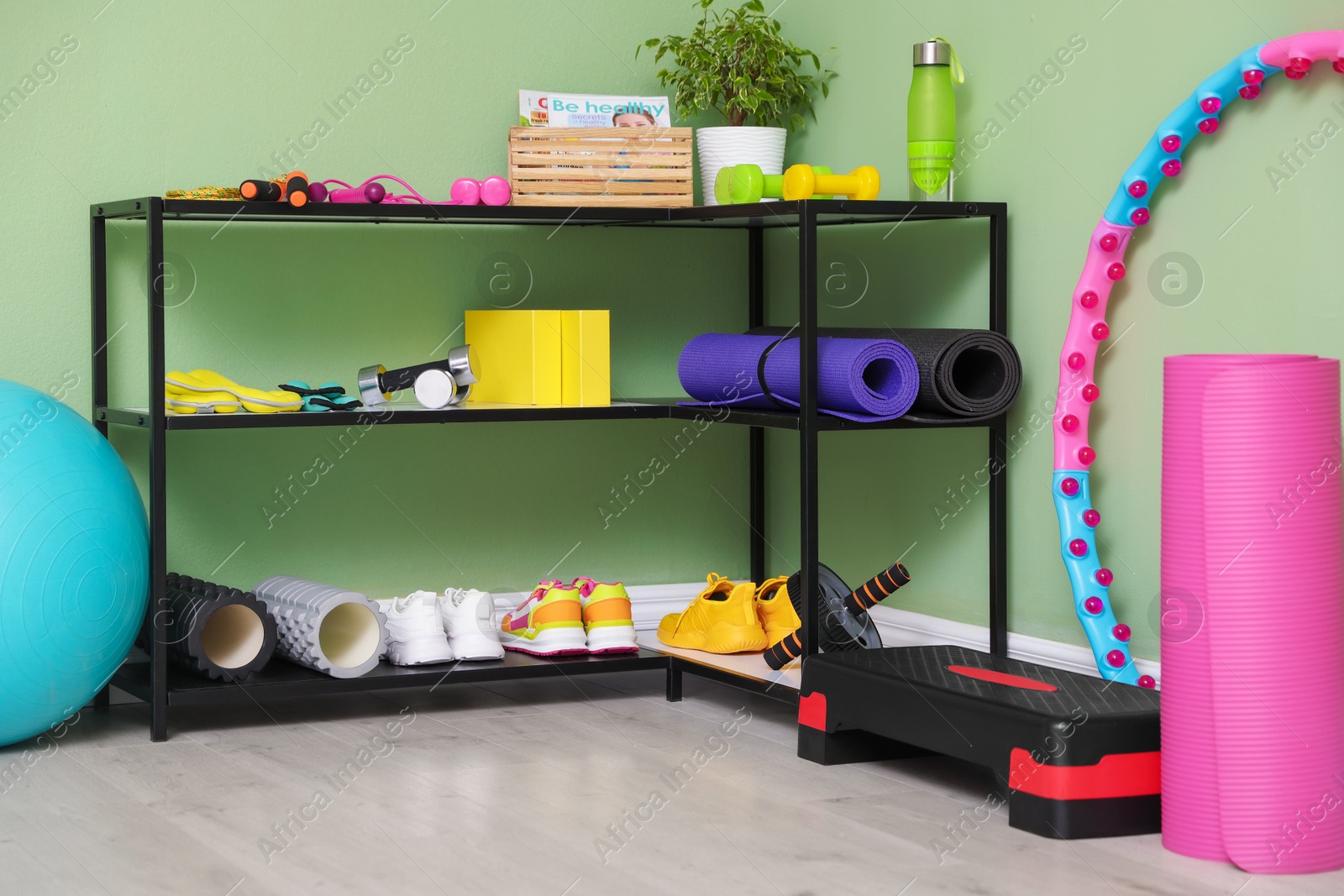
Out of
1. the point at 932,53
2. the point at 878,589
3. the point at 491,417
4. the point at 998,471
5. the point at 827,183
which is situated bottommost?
the point at 878,589

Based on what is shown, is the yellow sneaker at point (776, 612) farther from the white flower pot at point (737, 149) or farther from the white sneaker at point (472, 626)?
the white flower pot at point (737, 149)

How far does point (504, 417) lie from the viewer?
2.77 meters

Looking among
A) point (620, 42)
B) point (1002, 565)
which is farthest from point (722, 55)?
point (1002, 565)

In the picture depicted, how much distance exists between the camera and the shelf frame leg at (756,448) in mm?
3443

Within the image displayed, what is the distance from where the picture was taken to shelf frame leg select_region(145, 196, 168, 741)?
250 cm

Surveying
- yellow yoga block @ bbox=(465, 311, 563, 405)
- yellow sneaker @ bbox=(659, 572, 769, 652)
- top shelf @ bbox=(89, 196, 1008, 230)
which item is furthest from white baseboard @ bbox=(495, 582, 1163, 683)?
top shelf @ bbox=(89, 196, 1008, 230)

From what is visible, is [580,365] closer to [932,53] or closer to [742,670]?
[742,670]

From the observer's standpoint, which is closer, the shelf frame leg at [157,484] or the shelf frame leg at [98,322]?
the shelf frame leg at [157,484]

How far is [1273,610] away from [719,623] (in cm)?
122

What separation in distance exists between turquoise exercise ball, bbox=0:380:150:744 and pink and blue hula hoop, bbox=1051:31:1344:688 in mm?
1534

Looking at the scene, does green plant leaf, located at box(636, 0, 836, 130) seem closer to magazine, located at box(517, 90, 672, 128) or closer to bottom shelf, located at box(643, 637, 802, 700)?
magazine, located at box(517, 90, 672, 128)

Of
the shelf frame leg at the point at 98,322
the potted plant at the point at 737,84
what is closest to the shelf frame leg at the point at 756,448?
the potted plant at the point at 737,84

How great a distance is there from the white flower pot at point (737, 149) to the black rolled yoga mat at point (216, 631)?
1201 millimetres

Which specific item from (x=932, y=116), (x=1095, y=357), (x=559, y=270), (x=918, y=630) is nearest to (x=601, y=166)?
(x=559, y=270)
